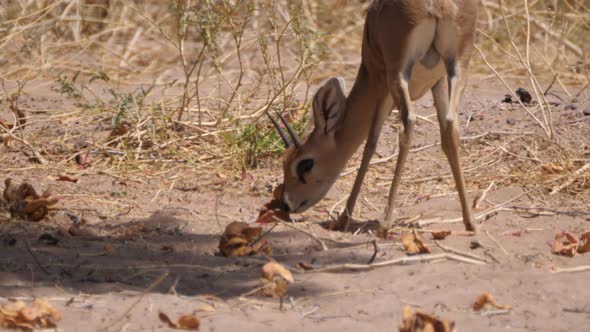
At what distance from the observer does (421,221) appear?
5.41 metres

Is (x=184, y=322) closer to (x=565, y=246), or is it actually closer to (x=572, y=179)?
(x=565, y=246)

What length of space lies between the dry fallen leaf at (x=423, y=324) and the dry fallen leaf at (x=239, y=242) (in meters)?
1.49

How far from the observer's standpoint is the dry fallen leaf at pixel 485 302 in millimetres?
3793

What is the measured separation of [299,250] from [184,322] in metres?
1.40

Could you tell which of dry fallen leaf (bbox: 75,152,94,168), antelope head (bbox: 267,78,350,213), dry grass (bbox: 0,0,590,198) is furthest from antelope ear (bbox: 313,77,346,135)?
dry fallen leaf (bbox: 75,152,94,168)

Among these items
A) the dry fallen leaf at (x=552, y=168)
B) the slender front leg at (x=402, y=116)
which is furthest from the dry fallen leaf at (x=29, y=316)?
the dry fallen leaf at (x=552, y=168)

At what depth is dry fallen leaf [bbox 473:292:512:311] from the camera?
379cm

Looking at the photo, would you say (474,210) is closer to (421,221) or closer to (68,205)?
(421,221)

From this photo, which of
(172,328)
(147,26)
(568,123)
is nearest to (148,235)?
(172,328)

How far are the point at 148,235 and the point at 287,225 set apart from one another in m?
0.79

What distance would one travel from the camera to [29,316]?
347 cm

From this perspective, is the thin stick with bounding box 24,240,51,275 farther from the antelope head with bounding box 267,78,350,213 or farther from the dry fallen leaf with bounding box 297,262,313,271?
the antelope head with bounding box 267,78,350,213

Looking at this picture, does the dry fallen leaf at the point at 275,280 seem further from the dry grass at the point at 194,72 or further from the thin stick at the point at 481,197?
the dry grass at the point at 194,72

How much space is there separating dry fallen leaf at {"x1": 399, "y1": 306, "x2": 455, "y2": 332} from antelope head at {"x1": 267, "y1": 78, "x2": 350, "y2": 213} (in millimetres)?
2510
